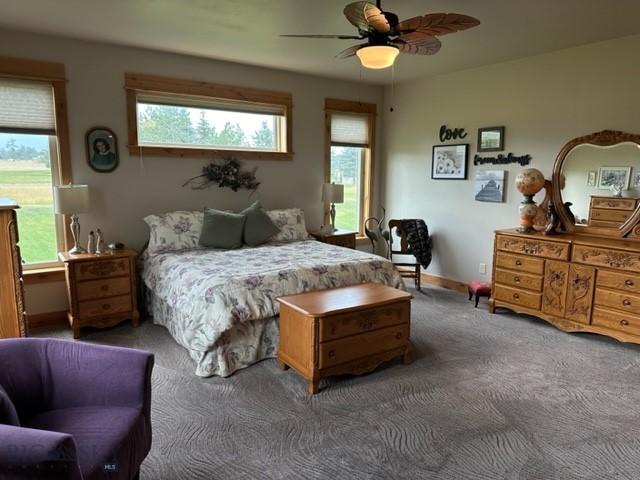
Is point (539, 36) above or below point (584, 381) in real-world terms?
above

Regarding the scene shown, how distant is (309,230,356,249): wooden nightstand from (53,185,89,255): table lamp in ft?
7.92

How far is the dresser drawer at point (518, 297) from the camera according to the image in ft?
13.1

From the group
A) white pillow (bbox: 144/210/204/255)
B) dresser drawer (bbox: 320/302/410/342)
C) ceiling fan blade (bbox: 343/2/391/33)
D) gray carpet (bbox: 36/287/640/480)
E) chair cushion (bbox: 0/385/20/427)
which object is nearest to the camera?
chair cushion (bbox: 0/385/20/427)

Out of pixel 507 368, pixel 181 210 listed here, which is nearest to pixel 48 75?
pixel 181 210

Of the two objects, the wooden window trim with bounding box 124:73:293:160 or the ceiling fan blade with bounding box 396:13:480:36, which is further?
the wooden window trim with bounding box 124:73:293:160

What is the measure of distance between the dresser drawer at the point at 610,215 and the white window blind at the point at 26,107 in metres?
4.92

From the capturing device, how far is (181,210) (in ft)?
14.8

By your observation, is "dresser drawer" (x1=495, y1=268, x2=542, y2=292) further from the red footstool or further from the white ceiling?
the white ceiling

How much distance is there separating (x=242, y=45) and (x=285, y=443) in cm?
335

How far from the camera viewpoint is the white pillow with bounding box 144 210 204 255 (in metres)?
4.08

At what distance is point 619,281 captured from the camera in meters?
3.45

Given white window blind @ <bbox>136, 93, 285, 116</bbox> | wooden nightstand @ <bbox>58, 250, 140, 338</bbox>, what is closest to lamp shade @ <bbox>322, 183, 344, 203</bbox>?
white window blind @ <bbox>136, 93, 285, 116</bbox>

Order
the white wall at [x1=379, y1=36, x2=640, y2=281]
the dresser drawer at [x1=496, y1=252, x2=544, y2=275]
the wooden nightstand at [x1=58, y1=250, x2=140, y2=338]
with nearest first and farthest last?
the wooden nightstand at [x1=58, y1=250, x2=140, y2=338] → the white wall at [x1=379, y1=36, x2=640, y2=281] → the dresser drawer at [x1=496, y1=252, x2=544, y2=275]

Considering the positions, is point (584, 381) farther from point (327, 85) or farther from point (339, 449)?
point (327, 85)
